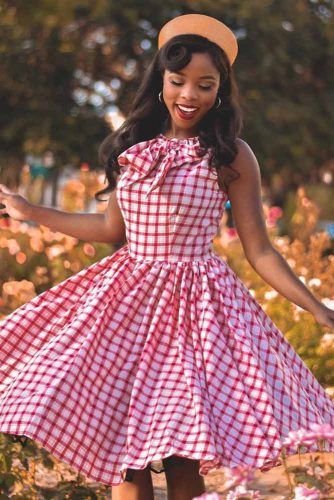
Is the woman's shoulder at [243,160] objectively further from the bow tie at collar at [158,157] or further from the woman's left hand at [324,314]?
the woman's left hand at [324,314]

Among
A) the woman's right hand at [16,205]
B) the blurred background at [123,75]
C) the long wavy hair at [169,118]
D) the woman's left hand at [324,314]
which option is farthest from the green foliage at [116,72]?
the woman's left hand at [324,314]

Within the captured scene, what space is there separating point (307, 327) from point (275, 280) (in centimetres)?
234

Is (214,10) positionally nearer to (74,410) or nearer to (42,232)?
(42,232)

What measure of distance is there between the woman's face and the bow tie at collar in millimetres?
63

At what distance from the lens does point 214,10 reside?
55.4 feet

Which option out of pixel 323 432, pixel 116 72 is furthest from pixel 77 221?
pixel 116 72

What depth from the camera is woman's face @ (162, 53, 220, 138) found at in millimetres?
2670

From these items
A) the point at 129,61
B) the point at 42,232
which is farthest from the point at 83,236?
the point at 129,61

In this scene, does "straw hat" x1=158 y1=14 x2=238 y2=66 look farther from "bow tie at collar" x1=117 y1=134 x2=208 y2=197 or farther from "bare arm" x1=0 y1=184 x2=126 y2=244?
"bare arm" x1=0 y1=184 x2=126 y2=244

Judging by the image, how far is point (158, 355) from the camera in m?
2.52

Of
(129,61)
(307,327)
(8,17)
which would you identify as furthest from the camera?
(129,61)

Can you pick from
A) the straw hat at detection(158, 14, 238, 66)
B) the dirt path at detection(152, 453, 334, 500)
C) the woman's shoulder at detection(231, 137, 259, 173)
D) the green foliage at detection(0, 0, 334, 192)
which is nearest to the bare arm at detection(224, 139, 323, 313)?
the woman's shoulder at detection(231, 137, 259, 173)

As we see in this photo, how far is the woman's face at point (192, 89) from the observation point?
105 inches

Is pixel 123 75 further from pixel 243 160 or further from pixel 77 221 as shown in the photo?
pixel 243 160
